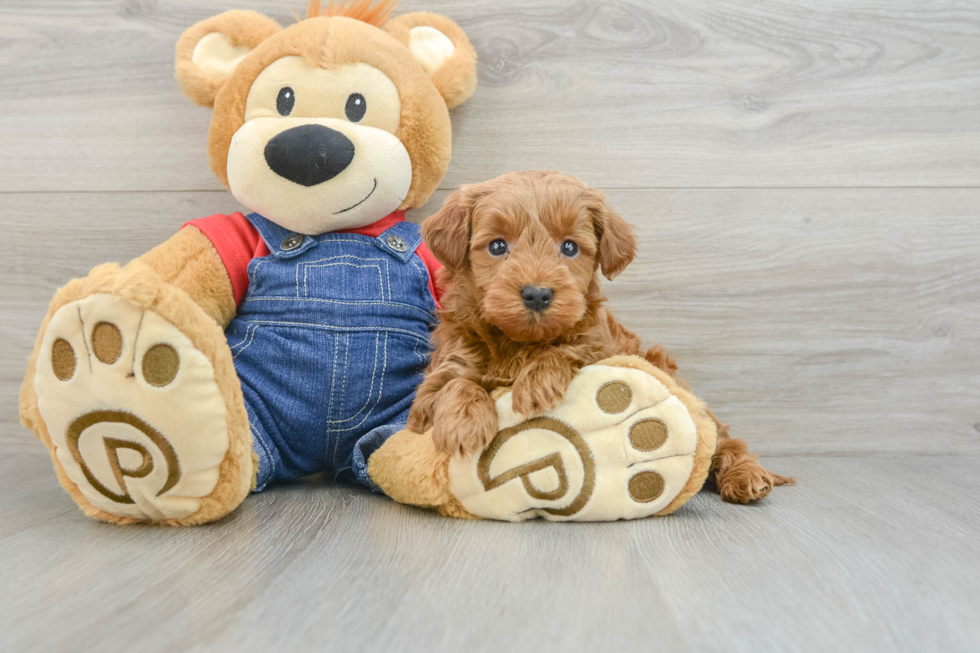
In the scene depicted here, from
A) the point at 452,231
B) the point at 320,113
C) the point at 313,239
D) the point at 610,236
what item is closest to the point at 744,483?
the point at 610,236

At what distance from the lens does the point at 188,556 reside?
833 mm

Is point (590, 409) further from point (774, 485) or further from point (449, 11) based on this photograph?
point (449, 11)

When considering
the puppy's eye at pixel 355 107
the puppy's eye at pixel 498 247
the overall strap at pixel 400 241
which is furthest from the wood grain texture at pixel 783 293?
the puppy's eye at pixel 498 247

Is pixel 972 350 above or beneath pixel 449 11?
beneath

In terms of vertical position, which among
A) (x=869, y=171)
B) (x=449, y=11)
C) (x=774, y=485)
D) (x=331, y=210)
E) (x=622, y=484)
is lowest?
(x=774, y=485)

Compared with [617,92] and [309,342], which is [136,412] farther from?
[617,92]

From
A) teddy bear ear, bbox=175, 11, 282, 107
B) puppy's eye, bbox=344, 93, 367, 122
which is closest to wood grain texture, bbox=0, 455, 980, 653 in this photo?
puppy's eye, bbox=344, 93, 367, 122

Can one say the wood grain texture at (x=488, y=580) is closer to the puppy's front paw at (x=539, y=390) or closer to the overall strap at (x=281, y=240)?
the puppy's front paw at (x=539, y=390)

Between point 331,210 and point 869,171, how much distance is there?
1.17 meters

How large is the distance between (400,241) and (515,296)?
0.40 metres

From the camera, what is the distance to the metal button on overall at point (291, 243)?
1.21 meters

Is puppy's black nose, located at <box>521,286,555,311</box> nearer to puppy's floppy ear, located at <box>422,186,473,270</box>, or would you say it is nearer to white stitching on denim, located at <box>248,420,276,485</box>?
puppy's floppy ear, located at <box>422,186,473,270</box>

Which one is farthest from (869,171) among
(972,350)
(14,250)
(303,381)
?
(14,250)

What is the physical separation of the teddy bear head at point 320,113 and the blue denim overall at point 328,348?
84mm
